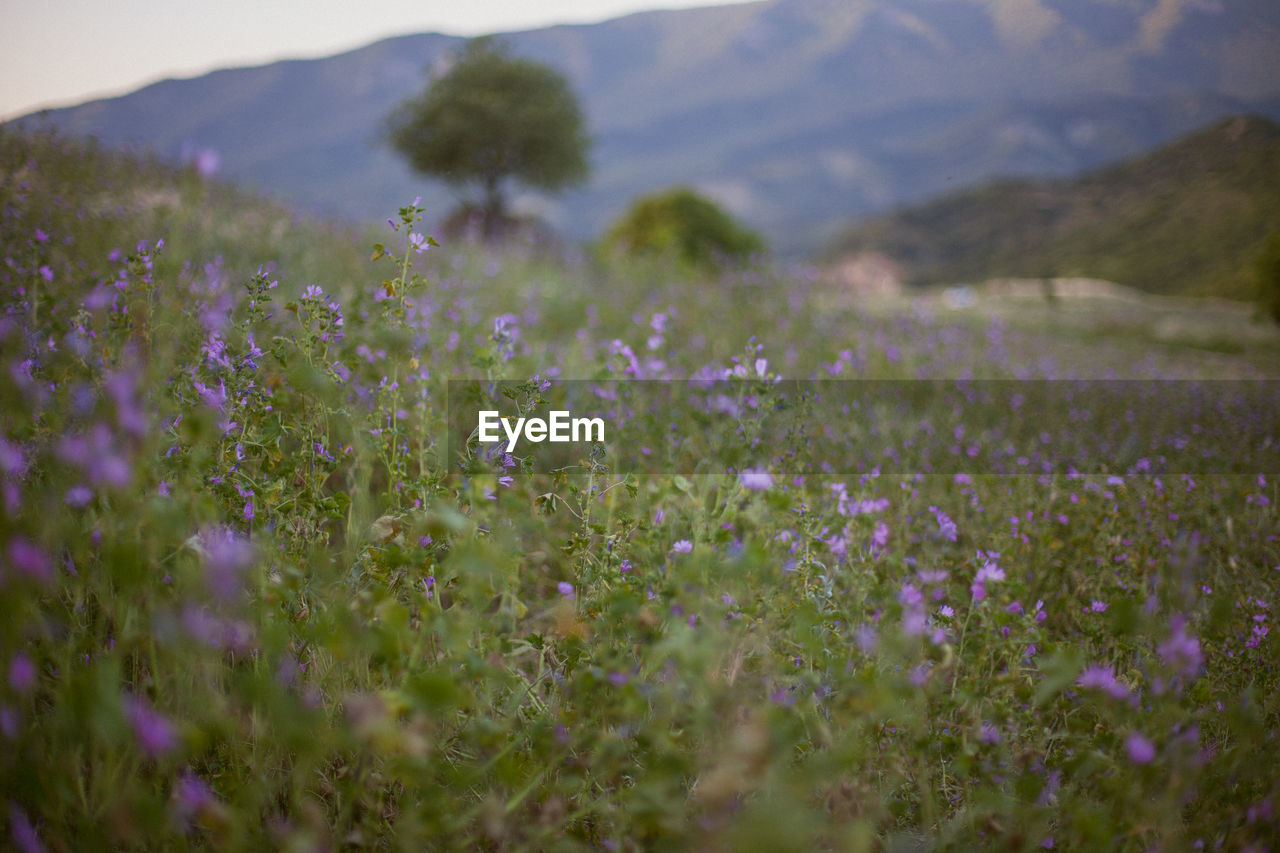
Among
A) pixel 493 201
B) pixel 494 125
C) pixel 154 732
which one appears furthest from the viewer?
pixel 493 201

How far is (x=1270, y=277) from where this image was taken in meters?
→ 14.9

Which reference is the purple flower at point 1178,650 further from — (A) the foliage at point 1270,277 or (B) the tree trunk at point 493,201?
(B) the tree trunk at point 493,201

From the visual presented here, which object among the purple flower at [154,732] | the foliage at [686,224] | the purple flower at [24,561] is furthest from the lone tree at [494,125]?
the purple flower at [154,732]

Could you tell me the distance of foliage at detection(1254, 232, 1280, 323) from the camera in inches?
581

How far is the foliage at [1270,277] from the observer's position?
581 inches

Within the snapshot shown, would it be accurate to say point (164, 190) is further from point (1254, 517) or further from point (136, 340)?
point (1254, 517)

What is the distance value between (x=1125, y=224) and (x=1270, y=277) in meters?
47.5

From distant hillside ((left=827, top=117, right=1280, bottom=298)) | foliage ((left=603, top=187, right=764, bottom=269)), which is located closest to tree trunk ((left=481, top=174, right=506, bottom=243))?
foliage ((left=603, top=187, right=764, bottom=269))

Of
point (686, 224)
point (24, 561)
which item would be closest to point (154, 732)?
point (24, 561)

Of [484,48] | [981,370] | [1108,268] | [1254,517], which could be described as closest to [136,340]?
[1254,517]

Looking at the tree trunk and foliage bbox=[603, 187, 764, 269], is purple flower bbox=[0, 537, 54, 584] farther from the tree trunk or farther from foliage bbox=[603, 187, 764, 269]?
the tree trunk

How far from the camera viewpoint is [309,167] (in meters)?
179

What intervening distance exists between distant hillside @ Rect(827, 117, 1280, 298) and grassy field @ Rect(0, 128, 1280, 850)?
25991 mm
